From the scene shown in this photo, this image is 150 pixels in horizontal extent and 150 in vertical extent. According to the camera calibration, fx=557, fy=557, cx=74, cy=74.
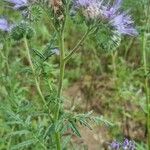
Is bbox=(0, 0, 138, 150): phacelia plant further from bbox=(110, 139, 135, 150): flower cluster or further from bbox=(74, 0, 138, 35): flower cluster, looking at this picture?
bbox=(110, 139, 135, 150): flower cluster

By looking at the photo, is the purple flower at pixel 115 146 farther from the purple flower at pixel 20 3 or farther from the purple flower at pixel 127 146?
the purple flower at pixel 20 3

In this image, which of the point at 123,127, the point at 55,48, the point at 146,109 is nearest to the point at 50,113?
the point at 55,48

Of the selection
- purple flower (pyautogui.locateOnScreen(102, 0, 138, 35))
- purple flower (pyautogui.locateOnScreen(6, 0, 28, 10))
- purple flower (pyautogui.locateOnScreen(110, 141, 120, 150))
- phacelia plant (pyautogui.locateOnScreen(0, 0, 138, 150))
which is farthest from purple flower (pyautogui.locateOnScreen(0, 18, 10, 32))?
purple flower (pyautogui.locateOnScreen(110, 141, 120, 150))

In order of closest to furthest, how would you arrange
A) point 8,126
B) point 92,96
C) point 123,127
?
point 8,126 → point 123,127 → point 92,96

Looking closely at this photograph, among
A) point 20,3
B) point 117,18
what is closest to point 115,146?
point 117,18

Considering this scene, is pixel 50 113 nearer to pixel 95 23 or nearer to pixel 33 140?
pixel 33 140

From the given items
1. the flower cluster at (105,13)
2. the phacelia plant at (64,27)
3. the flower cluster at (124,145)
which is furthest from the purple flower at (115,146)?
the flower cluster at (105,13)

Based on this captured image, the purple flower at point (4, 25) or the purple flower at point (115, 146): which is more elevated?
the purple flower at point (4, 25)

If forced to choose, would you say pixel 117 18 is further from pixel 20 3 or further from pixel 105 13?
pixel 20 3

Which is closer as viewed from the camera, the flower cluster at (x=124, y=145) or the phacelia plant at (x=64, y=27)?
the phacelia plant at (x=64, y=27)
